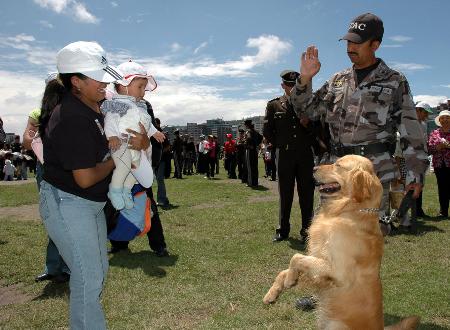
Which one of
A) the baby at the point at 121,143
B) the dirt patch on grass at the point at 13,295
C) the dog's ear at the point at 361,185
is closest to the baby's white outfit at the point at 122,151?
the baby at the point at 121,143

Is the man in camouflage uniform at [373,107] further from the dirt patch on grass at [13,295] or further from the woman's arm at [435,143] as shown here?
the woman's arm at [435,143]

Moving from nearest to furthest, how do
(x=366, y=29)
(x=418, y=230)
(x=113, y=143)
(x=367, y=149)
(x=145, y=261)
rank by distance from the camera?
(x=113, y=143)
(x=366, y=29)
(x=367, y=149)
(x=145, y=261)
(x=418, y=230)

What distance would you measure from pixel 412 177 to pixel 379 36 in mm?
1297

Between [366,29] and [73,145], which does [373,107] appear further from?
[73,145]

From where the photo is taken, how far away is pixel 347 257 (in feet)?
10.3

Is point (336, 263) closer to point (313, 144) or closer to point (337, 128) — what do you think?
point (337, 128)

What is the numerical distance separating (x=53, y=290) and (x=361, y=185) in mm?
3875

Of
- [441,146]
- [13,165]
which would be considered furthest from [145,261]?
[13,165]

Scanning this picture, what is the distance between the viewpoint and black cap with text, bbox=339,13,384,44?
363 centimetres

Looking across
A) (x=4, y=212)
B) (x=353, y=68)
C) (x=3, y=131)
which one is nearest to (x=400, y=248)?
(x=353, y=68)

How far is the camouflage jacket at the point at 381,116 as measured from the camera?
12.1 ft

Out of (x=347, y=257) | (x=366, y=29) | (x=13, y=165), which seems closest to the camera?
(x=347, y=257)

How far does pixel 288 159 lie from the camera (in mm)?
7043

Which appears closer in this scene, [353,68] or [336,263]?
[336,263]
